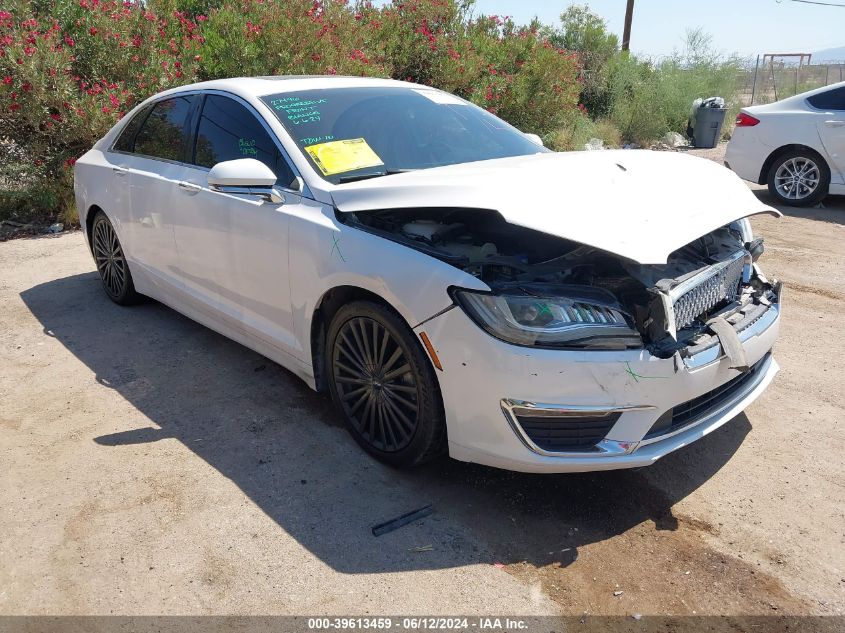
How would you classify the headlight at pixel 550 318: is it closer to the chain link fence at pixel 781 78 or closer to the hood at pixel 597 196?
the hood at pixel 597 196

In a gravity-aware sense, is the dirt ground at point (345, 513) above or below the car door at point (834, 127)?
below

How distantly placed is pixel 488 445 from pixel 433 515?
0.44 meters

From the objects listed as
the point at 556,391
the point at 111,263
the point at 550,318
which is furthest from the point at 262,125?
the point at 111,263

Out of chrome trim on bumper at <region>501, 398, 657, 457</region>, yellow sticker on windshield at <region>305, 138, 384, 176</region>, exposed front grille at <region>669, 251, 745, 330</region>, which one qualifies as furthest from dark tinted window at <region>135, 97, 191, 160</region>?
exposed front grille at <region>669, 251, 745, 330</region>

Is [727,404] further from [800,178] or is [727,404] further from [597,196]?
[800,178]

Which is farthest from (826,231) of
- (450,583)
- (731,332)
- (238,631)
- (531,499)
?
(238,631)

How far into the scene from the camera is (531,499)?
3174 millimetres

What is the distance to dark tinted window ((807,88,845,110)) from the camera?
8867 mm

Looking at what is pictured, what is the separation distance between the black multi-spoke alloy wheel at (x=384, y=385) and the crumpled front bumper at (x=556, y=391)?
0.11m

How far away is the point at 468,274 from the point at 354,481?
3.76 feet

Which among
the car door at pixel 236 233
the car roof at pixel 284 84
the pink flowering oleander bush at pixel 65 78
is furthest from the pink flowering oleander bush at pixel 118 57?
the car door at pixel 236 233

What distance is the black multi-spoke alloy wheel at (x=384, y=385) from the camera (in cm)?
302

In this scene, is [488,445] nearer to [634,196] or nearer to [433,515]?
[433,515]

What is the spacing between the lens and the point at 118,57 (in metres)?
8.20
